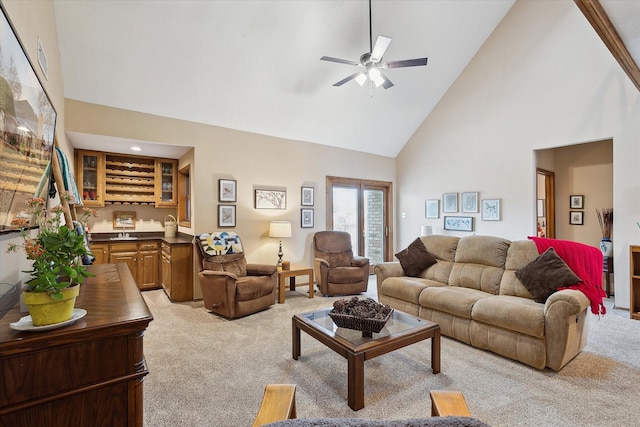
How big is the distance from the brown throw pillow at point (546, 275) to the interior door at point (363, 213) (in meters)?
3.60

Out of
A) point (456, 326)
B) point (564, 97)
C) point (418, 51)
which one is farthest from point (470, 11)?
point (456, 326)

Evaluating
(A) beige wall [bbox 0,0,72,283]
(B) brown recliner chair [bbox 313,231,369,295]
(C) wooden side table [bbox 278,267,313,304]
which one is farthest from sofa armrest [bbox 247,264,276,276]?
(A) beige wall [bbox 0,0,72,283]

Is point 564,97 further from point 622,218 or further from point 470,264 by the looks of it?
point 470,264

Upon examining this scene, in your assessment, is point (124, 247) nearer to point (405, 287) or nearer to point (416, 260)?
point (405, 287)

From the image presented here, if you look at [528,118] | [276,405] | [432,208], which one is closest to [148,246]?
[276,405]

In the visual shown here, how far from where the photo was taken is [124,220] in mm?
5613

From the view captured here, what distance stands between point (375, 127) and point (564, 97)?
298cm

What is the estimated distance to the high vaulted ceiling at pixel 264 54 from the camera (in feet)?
11.2

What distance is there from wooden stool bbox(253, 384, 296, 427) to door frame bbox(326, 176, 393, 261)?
486 centimetres

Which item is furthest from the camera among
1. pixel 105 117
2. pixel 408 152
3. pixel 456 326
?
pixel 408 152

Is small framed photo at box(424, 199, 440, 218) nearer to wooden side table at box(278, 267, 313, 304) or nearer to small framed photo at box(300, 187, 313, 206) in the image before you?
small framed photo at box(300, 187, 313, 206)

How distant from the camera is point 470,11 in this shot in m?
4.84

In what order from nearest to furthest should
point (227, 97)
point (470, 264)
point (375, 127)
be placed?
point (470, 264) < point (227, 97) < point (375, 127)

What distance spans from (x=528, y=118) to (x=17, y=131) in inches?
239
